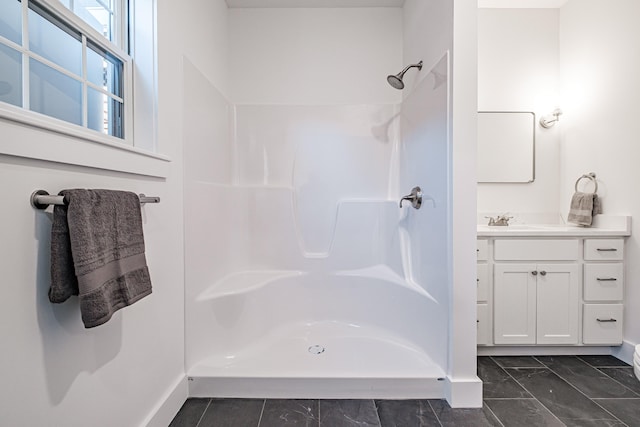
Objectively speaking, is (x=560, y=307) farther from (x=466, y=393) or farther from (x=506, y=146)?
(x=506, y=146)

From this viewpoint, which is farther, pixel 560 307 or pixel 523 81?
pixel 523 81

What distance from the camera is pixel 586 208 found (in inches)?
87.7

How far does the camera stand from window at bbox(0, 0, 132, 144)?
0.84m

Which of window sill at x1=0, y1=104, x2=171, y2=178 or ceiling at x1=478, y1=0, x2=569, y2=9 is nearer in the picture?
window sill at x1=0, y1=104, x2=171, y2=178

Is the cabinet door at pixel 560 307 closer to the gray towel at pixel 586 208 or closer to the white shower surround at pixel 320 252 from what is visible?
the gray towel at pixel 586 208

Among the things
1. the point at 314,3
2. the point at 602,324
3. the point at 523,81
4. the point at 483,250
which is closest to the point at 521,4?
the point at 523,81

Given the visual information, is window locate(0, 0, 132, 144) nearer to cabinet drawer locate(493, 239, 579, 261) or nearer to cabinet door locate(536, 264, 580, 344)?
cabinet drawer locate(493, 239, 579, 261)

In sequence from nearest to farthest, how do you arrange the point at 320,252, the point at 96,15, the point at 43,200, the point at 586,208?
the point at 43,200, the point at 96,15, the point at 586,208, the point at 320,252

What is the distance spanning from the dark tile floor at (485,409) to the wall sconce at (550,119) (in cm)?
185

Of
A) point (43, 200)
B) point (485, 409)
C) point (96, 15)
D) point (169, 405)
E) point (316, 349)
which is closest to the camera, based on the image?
point (43, 200)

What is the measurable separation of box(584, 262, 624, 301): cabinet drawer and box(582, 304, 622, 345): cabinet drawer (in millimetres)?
A: 60

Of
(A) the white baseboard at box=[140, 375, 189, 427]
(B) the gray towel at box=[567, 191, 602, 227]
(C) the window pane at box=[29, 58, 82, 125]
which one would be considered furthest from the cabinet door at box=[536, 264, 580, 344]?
(C) the window pane at box=[29, 58, 82, 125]

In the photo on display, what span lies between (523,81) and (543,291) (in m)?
1.70

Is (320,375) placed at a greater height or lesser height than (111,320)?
lesser
